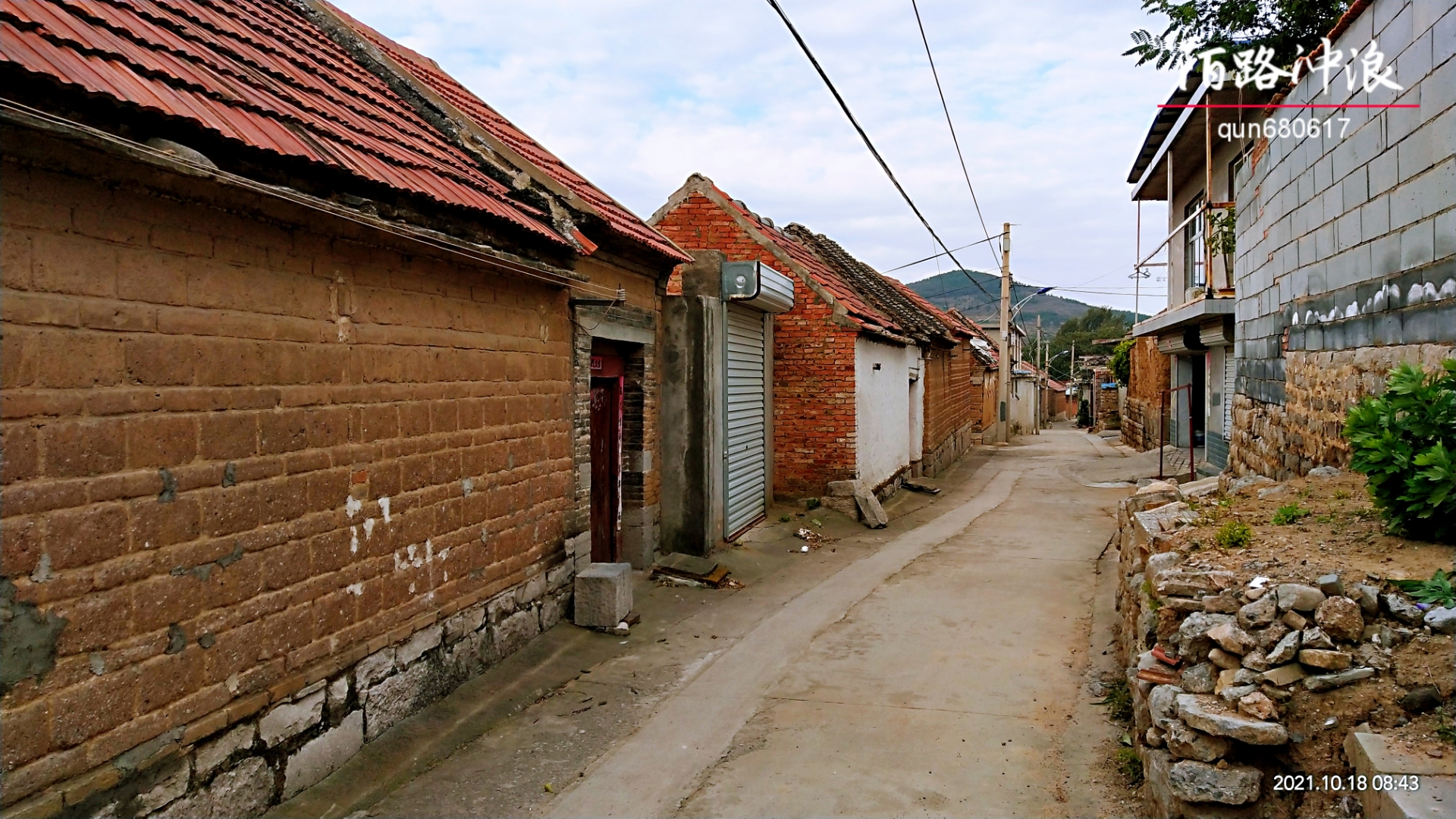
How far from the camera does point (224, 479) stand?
3.91 metres

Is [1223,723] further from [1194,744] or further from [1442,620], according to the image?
[1442,620]

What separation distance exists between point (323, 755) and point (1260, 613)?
15.0ft

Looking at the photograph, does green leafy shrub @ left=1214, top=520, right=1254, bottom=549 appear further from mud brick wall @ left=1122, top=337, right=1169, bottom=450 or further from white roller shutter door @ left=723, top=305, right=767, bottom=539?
mud brick wall @ left=1122, top=337, right=1169, bottom=450

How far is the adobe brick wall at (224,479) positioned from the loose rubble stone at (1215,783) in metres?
4.06

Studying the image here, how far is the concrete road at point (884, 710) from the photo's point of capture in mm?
4516

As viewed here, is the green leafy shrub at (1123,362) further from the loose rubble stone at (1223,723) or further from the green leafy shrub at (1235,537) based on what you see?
the loose rubble stone at (1223,723)

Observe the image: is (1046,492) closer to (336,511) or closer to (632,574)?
(632,574)

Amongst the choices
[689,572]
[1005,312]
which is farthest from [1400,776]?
[1005,312]

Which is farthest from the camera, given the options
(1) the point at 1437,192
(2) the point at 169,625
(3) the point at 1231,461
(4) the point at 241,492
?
(3) the point at 1231,461

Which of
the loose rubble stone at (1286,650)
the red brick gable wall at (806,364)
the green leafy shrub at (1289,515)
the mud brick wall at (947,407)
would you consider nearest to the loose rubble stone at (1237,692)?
the loose rubble stone at (1286,650)

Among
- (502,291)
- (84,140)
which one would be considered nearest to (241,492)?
(84,140)

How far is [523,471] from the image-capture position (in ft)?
21.6

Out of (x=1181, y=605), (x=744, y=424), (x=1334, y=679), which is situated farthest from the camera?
(x=744, y=424)

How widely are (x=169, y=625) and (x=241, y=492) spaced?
0.66 metres
